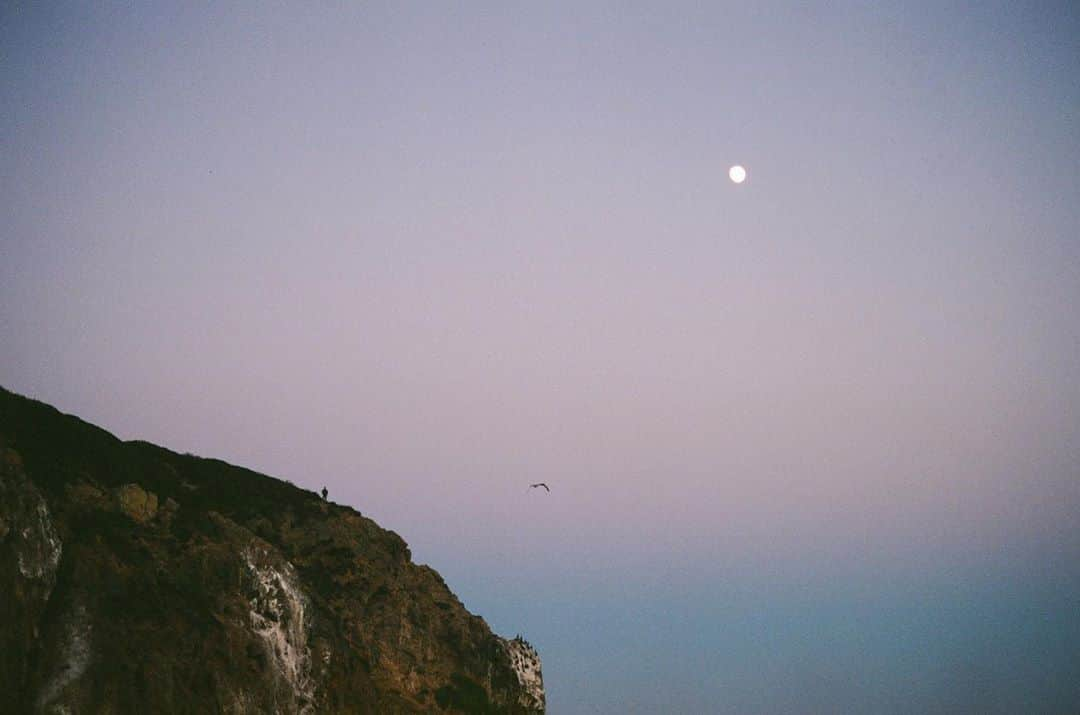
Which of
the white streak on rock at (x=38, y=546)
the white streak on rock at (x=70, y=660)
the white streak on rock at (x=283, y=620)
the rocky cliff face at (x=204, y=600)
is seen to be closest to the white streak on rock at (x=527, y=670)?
the rocky cliff face at (x=204, y=600)

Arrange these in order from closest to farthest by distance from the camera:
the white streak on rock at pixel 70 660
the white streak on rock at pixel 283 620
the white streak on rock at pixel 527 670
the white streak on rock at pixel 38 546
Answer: the white streak on rock at pixel 70 660 → the white streak on rock at pixel 38 546 → the white streak on rock at pixel 283 620 → the white streak on rock at pixel 527 670

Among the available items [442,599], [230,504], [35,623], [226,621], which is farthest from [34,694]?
[442,599]

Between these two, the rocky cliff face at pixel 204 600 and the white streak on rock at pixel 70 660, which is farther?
the rocky cliff face at pixel 204 600

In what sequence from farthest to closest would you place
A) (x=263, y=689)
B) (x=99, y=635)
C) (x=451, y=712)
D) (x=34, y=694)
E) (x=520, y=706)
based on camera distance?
(x=520, y=706)
(x=451, y=712)
(x=263, y=689)
(x=99, y=635)
(x=34, y=694)

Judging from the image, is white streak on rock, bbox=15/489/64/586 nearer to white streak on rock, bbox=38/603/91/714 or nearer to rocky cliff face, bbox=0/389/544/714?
rocky cliff face, bbox=0/389/544/714

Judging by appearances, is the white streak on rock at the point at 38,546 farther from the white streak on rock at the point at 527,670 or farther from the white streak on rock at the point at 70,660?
the white streak on rock at the point at 527,670

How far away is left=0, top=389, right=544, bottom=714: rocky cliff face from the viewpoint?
121 feet

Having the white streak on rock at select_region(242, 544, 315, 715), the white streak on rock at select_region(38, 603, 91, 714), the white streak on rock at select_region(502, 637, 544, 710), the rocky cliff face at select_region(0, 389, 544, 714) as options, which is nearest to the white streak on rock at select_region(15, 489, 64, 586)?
the rocky cliff face at select_region(0, 389, 544, 714)

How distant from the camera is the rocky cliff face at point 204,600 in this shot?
36.8 meters

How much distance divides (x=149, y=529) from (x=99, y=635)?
977cm

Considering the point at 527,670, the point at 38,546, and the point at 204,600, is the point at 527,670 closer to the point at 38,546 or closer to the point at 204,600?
the point at 204,600

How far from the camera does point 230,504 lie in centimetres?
5812

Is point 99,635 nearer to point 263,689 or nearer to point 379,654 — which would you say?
point 263,689

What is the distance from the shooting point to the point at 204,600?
45.1 meters
